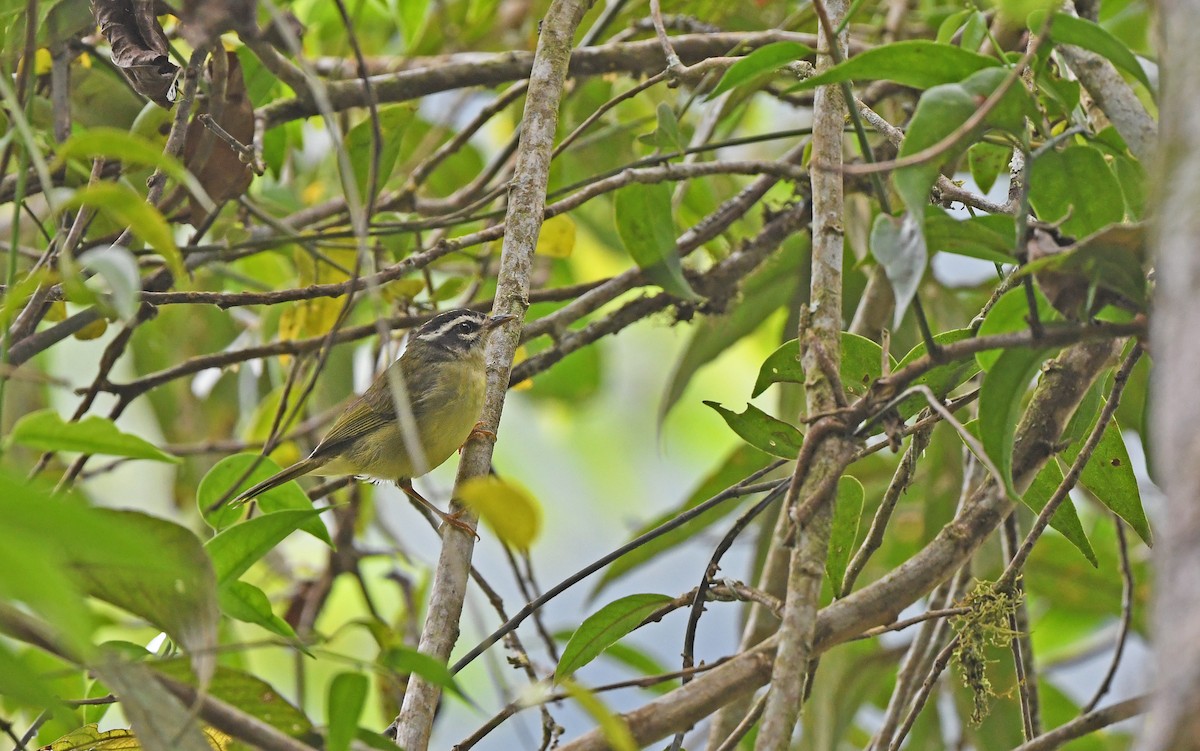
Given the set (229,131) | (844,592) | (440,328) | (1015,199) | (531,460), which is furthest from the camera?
(531,460)

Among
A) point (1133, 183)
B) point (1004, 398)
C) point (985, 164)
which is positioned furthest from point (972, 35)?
point (1004, 398)

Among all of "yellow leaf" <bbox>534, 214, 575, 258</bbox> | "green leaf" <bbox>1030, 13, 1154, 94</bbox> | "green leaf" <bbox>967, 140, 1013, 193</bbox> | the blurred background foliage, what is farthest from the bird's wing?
"green leaf" <bbox>1030, 13, 1154, 94</bbox>

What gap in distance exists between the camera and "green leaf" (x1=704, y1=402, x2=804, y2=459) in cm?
239

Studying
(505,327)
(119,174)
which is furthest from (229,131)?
(505,327)

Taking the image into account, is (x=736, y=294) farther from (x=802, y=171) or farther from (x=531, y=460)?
(x=531, y=460)

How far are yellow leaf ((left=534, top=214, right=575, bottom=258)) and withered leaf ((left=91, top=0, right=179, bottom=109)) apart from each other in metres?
1.37

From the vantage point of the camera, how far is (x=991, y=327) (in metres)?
1.85

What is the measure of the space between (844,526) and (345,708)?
133 cm

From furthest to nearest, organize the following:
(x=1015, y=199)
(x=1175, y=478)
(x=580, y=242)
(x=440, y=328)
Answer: (x=580, y=242) → (x=440, y=328) → (x=1015, y=199) → (x=1175, y=478)

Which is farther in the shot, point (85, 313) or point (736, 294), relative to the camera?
point (736, 294)

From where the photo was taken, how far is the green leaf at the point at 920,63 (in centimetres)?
186

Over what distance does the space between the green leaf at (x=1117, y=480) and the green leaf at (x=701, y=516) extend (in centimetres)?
169

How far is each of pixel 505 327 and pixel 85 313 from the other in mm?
1285

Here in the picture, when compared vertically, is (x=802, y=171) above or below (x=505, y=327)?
above
